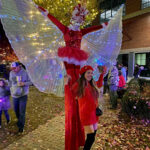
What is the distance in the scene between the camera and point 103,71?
8.73 ft

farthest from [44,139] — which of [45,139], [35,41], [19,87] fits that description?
[35,41]

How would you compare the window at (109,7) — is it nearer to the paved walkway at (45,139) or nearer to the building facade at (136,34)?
the building facade at (136,34)

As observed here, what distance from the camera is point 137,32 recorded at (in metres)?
14.1

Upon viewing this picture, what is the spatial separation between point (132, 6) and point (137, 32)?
260 centimetres

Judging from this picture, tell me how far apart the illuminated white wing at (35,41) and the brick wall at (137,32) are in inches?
517

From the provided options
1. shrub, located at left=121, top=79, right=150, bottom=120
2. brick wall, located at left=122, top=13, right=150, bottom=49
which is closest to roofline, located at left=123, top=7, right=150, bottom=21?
brick wall, located at left=122, top=13, right=150, bottom=49

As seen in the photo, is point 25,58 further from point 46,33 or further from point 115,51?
point 115,51

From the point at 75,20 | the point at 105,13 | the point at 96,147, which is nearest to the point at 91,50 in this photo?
the point at 75,20

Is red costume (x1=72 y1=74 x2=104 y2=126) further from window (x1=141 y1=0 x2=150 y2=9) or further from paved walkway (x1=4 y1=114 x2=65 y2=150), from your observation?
window (x1=141 y1=0 x2=150 y2=9)

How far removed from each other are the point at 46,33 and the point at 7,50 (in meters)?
16.5

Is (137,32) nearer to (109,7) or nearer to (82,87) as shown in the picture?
(109,7)

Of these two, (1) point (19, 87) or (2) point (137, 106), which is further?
(2) point (137, 106)

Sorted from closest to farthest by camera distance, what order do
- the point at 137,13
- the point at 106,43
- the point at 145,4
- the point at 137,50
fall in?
the point at 106,43 < the point at 145,4 < the point at 137,13 < the point at 137,50

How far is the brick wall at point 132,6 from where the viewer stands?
1338 centimetres
